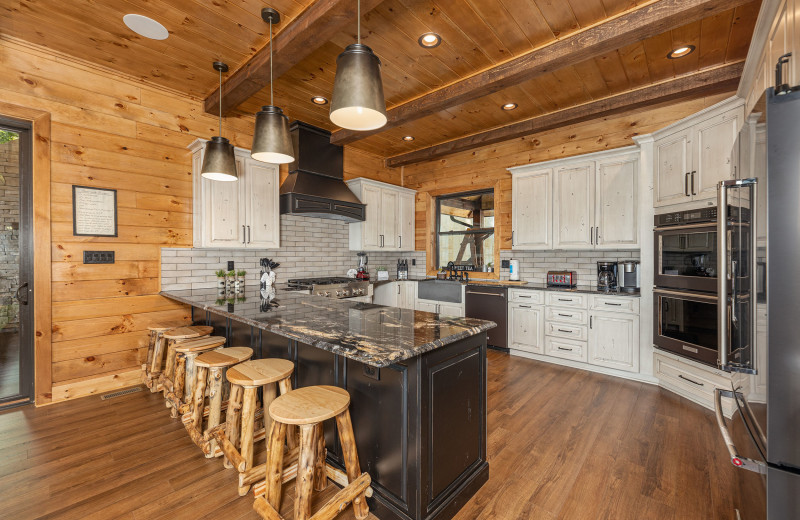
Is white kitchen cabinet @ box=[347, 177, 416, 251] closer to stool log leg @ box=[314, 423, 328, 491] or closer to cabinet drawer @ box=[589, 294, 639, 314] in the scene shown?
cabinet drawer @ box=[589, 294, 639, 314]

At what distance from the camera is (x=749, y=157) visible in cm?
117

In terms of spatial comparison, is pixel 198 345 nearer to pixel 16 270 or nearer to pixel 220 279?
pixel 220 279

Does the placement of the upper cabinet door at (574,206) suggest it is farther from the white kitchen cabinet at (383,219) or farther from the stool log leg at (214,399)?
the stool log leg at (214,399)

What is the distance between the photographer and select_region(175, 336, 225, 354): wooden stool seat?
245 centimetres

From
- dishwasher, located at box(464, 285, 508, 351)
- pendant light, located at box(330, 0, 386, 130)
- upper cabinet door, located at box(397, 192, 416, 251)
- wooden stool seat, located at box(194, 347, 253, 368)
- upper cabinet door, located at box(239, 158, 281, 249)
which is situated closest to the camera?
pendant light, located at box(330, 0, 386, 130)

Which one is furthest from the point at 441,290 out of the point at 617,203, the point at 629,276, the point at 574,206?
the point at 617,203

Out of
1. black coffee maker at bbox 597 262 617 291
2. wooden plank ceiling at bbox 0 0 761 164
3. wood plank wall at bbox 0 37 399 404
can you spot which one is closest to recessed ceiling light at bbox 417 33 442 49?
wooden plank ceiling at bbox 0 0 761 164

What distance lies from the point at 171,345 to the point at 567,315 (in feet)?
13.0

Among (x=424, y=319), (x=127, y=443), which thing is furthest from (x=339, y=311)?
(x=127, y=443)

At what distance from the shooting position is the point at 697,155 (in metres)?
2.93

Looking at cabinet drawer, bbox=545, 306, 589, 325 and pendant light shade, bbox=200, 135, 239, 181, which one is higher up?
pendant light shade, bbox=200, 135, 239, 181

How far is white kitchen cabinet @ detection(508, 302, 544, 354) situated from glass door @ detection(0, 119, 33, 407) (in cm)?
482

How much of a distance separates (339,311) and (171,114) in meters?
3.02

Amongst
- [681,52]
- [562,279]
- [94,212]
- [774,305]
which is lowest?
[562,279]
